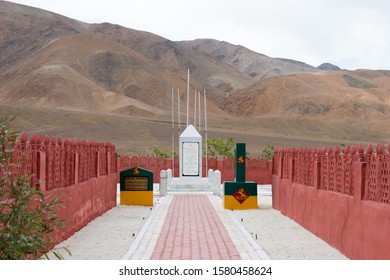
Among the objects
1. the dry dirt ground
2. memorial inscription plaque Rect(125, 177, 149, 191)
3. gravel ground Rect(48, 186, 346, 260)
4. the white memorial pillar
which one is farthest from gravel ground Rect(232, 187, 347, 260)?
the dry dirt ground

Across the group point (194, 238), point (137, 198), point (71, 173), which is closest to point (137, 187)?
point (137, 198)

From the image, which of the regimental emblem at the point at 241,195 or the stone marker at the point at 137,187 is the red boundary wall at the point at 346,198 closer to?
the regimental emblem at the point at 241,195

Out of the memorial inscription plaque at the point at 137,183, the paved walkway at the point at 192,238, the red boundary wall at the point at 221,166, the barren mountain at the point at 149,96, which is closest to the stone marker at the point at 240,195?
the paved walkway at the point at 192,238

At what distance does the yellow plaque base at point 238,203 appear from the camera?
79.9 ft

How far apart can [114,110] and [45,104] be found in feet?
41.2

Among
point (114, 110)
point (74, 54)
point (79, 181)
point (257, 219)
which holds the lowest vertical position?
point (257, 219)

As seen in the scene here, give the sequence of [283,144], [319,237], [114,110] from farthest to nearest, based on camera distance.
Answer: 1. [114,110]
2. [283,144]
3. [319,237]

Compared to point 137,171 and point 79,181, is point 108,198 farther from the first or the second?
point 79,181

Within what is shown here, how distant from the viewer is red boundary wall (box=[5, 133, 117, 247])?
13.4 m

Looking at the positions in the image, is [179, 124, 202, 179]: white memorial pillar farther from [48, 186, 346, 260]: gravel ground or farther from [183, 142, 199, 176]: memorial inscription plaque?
[48, 186, 346, 260]: gravel ground

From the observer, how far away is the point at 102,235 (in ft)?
54.5

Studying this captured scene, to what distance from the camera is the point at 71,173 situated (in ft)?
56.7

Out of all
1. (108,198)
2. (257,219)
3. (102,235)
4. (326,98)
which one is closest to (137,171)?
(108,198)

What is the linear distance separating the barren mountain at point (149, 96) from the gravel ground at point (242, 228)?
61.6 metres
